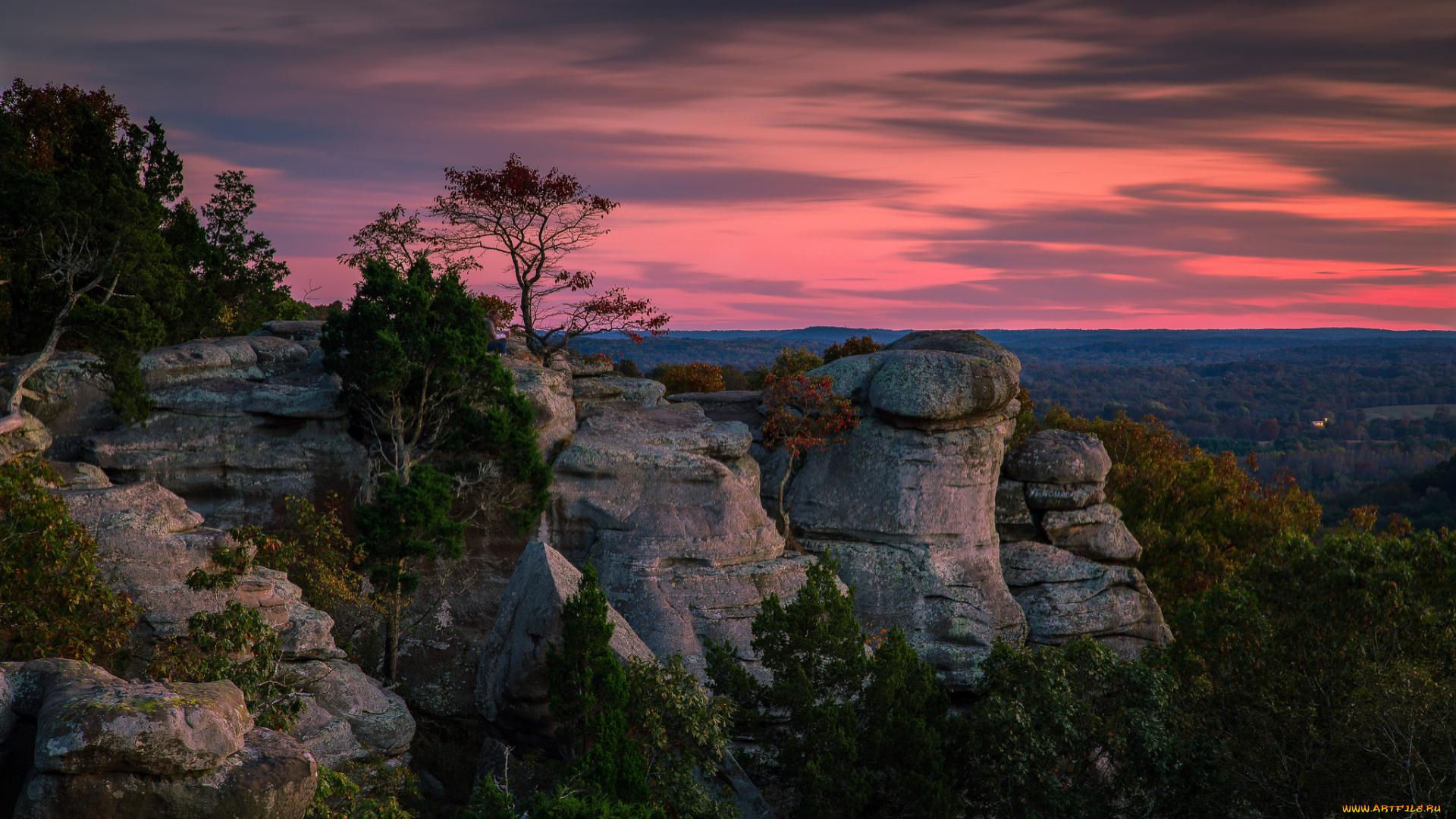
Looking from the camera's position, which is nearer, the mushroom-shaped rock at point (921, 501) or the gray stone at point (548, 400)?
the gray stone at point (548, 400)

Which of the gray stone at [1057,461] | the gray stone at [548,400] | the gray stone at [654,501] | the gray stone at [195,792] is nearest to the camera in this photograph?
the gray stone at [195,792]

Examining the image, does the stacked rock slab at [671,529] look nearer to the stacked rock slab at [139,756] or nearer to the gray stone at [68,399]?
the gray stone at [68,399]

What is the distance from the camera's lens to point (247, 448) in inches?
1088

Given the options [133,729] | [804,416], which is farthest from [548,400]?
[133,729]

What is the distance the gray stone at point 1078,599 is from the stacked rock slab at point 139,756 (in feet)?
100

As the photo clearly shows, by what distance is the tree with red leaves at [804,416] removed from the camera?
3384 centimetres

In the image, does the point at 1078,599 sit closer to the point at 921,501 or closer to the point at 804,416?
the point at 921,501

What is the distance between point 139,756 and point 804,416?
88.6 ft

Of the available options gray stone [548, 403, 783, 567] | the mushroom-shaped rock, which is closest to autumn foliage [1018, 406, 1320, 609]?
the mushroom-shaped rock

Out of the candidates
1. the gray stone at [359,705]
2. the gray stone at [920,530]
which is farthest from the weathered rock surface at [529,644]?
the gray stone at [920,530]

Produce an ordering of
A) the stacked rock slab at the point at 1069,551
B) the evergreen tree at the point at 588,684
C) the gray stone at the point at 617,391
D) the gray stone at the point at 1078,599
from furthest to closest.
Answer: the stacked rock slab at the point at 1069,551 < the gray stone at the point at 1078,599 < the gray stone at the point at 617,391 < the evergreen tree at the point at 588,684

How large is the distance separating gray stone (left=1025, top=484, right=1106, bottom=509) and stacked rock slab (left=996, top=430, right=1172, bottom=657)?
30 millimetres

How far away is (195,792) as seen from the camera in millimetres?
8977

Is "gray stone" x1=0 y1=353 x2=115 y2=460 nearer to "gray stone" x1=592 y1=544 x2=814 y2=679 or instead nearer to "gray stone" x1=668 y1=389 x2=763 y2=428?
"gray stone" x1=592 y1=544 x2=814 y2=679
